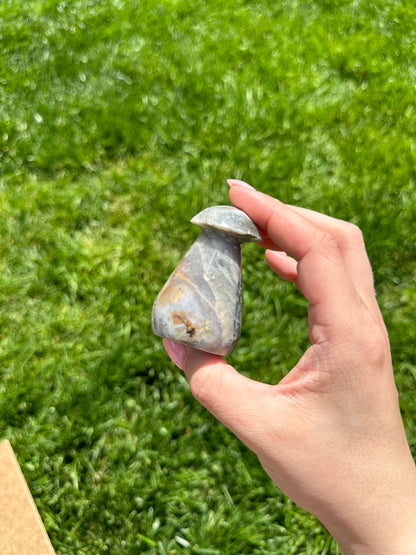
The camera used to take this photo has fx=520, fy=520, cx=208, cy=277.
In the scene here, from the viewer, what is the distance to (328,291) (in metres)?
2.09

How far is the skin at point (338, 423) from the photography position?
1964 mm

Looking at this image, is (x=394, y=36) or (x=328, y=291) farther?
(x=394, y=36)

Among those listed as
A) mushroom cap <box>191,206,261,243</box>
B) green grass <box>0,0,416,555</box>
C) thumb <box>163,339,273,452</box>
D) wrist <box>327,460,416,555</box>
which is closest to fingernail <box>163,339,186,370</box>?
thumb <box>163,339,273,452</box>

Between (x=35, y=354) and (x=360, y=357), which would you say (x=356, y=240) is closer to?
(x=360, y=357)

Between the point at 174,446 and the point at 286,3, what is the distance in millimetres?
3756

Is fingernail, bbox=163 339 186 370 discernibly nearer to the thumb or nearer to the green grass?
the thumb

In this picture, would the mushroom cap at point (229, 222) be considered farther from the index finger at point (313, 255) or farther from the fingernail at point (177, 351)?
the fingernail at point (177, 351)

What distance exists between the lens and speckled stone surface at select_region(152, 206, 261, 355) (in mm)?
2141

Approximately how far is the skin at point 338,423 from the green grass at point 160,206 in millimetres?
900

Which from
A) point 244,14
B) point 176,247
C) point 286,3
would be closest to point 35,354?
point 176,247

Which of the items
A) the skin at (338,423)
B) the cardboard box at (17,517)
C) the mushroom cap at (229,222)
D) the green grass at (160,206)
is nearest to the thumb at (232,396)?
the skin at (338,423)

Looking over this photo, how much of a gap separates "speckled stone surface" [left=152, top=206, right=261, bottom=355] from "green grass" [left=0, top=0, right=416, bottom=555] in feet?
3.21

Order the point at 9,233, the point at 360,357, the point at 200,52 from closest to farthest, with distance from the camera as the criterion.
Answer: the point at 360,357 < the point at 9,233 < the point at 200,52

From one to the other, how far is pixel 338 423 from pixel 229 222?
2.96 feet
